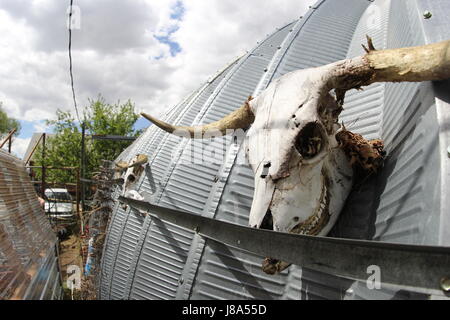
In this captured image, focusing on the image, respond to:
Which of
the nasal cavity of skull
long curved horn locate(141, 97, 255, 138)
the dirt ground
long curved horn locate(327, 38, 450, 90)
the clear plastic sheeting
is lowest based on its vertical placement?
the dirt ground

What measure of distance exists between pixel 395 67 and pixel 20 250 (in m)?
3.37

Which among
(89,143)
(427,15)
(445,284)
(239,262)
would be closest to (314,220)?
(445,284)

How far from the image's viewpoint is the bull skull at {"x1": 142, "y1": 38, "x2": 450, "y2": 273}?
2299 mm

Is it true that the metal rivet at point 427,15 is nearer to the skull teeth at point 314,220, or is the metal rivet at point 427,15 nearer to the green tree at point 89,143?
the skull teeth at point 314,220

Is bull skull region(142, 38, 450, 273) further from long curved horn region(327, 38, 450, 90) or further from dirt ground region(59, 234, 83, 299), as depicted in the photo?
dirt ground region(59, 234, 83, 299)

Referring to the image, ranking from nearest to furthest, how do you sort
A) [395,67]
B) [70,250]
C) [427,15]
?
[395,67], [427,15], [70,250]

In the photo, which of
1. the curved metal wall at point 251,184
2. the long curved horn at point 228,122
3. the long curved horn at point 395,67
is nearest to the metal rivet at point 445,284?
the curved metal wall at point 251,184

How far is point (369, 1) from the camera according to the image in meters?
7.39

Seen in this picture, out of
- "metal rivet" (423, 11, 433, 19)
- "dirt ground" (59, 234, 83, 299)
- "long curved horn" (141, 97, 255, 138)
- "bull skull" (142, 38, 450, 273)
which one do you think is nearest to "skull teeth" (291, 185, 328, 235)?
"bull skull" (142, 38, 450, 273)

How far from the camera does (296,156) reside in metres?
2.39

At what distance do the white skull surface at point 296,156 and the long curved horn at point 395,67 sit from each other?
6.9 inches

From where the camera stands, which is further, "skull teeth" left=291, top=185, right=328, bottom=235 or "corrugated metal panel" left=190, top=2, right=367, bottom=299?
"corrugated metal panel" left=190, top=2, right=367, bottom=299

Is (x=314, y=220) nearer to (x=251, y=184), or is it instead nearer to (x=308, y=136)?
(x=308, y=136)

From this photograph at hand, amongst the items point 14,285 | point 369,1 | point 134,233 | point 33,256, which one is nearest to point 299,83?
point 14,285
